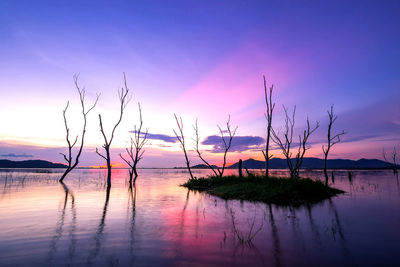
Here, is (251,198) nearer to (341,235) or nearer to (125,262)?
(341,235)

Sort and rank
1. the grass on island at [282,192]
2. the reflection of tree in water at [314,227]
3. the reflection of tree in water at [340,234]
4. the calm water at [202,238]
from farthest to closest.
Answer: the grass on island at [282,192] → the reflection of tree in water at [314,227] → the reflection of tree in water at [340,234] → the calm water at [202,238]

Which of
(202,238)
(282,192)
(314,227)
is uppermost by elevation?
(282,192)

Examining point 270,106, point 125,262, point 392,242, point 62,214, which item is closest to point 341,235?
point 392,242

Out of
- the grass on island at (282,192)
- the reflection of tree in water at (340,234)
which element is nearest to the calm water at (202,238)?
the reflection of tree in water at (340,234)

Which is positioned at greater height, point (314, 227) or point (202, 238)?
point (314, 227)

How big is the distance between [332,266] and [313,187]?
40.2 feet

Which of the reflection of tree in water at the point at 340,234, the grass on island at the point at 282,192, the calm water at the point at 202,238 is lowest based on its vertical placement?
the calm water at the point at 202,238

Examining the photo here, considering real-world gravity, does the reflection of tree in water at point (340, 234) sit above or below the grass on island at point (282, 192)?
below

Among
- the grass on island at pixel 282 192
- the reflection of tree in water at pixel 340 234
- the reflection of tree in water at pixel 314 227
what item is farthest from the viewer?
the grass on island at pixel 282 192

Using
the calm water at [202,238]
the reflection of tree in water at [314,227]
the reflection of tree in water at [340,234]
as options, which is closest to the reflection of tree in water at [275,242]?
the calm water at [202,238]

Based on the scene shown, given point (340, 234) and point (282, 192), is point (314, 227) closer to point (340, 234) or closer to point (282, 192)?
point (340, 234)

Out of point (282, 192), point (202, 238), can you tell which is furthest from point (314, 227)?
point (282, 192)

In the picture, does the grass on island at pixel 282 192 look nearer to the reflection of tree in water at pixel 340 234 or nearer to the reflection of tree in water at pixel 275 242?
the reflection of tree in water at pixel 340 234

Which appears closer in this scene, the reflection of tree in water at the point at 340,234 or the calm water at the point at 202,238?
the calm water at the point at 202,238
